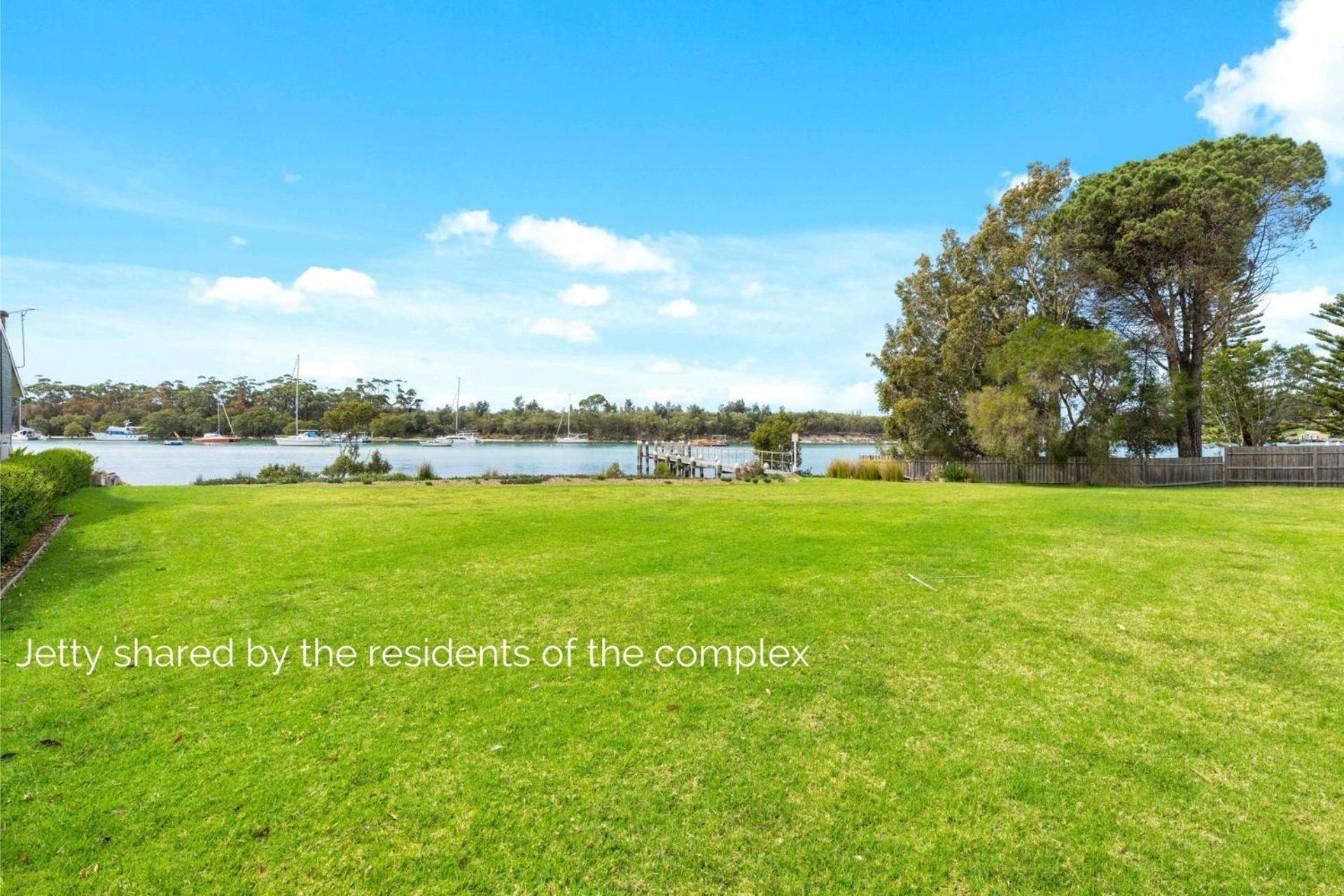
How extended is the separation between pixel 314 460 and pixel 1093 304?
4648cm

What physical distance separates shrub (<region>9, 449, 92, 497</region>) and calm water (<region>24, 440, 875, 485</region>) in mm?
8270

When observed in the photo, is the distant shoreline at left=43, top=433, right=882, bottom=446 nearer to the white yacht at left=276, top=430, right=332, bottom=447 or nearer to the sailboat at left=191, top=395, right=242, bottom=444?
the sailboat at left=191, top=395, right=242, bottom=444

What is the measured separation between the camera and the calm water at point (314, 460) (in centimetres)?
2758

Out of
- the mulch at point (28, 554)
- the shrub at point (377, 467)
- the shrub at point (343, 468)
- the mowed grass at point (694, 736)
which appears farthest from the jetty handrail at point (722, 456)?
the mulch at point (28, 554)

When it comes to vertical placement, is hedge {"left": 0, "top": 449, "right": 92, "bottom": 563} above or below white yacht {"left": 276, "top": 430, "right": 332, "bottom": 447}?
below

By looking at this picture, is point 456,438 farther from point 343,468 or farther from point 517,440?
point 343,468

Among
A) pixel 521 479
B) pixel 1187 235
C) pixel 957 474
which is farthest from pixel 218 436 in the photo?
pixel 1187 235

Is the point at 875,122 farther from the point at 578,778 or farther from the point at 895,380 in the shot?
the point at 578,778

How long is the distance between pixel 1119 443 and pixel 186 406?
3622 inches

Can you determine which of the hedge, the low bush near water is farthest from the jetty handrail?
the hedge

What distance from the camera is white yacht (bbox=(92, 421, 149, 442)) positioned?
68.1m

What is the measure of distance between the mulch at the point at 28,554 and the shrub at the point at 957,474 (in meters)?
22.7

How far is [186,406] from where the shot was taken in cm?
7375

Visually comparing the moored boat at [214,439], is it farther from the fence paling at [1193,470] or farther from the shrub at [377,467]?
the fence paling at [1193,470]
